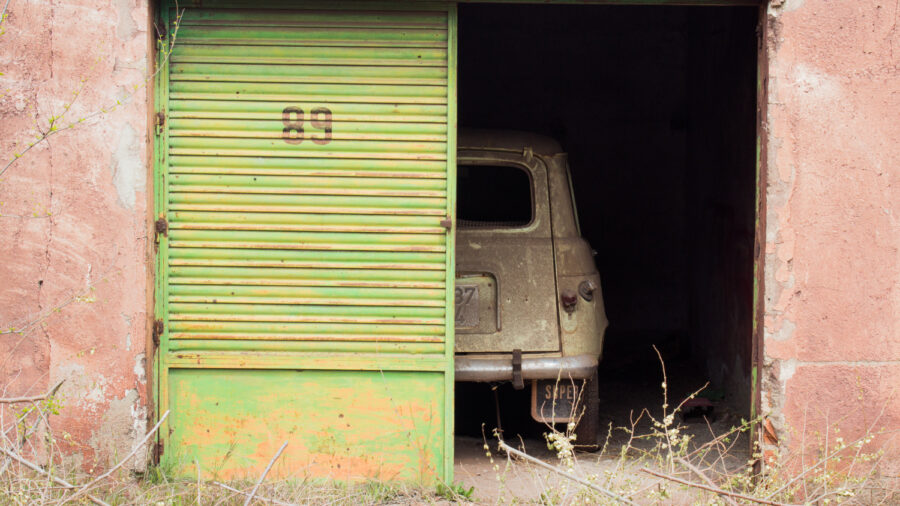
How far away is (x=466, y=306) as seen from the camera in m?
5.06

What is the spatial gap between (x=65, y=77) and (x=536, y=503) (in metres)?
3.00

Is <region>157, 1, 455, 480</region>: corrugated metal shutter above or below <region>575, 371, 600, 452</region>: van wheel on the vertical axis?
above

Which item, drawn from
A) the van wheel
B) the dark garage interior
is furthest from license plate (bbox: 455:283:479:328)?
Result: the dark garage interior

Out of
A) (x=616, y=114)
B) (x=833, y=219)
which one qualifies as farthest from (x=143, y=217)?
(x=616, y=114)

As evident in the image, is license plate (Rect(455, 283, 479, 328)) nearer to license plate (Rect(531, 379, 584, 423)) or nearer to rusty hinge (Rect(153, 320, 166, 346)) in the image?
license plate (Rect(531, 379, 584, 423))

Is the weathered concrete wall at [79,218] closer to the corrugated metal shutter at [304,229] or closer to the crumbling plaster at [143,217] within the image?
the crumbling plaster at [143,217]

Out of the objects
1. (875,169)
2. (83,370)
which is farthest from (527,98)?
(83,370)

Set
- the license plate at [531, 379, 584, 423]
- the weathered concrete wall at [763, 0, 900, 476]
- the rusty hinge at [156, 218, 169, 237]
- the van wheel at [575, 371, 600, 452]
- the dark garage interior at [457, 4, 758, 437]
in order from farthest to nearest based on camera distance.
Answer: the dark garage interior at [457, 4, 758, 437], the van wheel at [575, 371, 600, 452], the license plate at [531, 379, 584, 423], the rusty hinge at [156, 218, 169, 237], the weathered concrete wall at [763, 0, 900, 476]

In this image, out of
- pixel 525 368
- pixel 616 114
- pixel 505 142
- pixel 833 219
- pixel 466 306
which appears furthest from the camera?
pixel 616 114

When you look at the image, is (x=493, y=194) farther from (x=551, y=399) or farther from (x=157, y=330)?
(x=157, y=330)

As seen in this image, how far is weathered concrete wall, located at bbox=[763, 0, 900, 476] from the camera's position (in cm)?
405

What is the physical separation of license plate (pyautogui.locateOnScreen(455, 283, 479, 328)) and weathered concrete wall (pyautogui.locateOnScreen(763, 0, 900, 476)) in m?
1.66

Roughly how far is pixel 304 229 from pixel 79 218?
105cm

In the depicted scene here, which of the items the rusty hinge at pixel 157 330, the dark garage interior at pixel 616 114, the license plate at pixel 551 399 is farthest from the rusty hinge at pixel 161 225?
the dark garage interior at pixel 616 114
